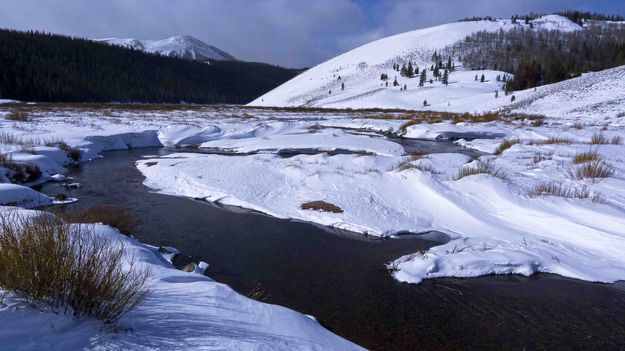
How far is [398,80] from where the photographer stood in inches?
3656

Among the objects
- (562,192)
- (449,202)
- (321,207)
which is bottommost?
(321,207)

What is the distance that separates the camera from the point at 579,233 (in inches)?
329

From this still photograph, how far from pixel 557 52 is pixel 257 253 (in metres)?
112

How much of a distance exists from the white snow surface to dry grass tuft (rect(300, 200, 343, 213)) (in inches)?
221

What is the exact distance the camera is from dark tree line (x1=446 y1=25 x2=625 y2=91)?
3570 inches

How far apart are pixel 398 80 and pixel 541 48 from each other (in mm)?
39543

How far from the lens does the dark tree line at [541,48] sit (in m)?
90.7

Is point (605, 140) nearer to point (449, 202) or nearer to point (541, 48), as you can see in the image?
point (449, 202)

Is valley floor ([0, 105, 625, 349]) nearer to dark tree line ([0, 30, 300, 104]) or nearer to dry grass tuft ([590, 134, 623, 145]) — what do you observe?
dry grass tuft ([590, 134, 623, 145])

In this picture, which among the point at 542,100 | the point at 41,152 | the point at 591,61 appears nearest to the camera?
the point at 41,152

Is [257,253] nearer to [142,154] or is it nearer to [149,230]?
[149,230]

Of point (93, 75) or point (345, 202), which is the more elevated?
point (93, 75)

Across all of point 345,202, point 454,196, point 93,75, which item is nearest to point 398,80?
point 93,75

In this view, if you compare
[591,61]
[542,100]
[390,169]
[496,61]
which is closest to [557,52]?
[591,61]
